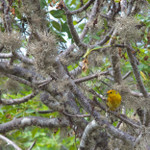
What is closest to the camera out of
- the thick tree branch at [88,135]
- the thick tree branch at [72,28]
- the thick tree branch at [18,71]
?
the thick tree branch at [72,28]

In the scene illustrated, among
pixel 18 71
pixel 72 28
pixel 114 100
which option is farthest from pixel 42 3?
pixel 114 100

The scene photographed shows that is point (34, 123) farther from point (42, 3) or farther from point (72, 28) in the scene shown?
point (42, 3)

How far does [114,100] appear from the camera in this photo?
1.64m

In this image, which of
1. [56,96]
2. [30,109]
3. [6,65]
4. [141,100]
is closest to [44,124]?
[30,109]

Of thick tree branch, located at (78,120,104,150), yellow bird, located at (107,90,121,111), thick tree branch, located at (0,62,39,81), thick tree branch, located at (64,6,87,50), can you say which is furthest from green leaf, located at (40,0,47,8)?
thick tree branch, located at (78,120,104,150)

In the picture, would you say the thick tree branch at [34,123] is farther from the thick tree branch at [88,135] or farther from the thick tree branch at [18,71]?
the thick tree branch at [18,71]

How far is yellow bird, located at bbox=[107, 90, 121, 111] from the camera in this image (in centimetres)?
168

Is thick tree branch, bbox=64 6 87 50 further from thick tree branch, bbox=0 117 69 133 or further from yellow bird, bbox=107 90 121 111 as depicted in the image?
thick tree branch, bbox=0 117 69 133

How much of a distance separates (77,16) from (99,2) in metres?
0.50

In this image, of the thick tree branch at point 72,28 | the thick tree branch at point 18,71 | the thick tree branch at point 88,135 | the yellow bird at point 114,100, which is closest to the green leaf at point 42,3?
the thick tree branch at point 72,28

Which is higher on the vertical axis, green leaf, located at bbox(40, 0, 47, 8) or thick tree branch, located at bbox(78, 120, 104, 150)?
green leaf, located at bbox(40, 0, 47, 8)

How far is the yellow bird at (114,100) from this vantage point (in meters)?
1.68

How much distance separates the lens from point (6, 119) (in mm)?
2814

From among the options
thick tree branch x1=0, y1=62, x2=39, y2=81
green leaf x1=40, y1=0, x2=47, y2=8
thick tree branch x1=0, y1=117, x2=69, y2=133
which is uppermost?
green leaf x1=40, y1=0, x2=47, y2=8
